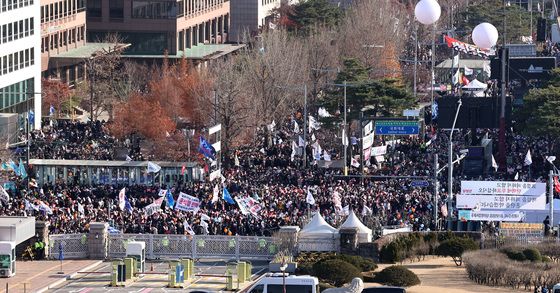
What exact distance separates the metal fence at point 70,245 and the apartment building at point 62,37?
65720mm

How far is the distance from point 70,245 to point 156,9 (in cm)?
8024

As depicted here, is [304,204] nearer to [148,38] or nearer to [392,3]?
[148,38]

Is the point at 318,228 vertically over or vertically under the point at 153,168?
under

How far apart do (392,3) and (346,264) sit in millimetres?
121132

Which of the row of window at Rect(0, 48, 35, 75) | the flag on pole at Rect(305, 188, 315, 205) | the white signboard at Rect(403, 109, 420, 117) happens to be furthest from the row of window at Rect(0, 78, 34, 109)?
the flag on pole at Rect(305, 188, 315, 205)

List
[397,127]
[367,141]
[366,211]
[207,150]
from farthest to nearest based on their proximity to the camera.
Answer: [397,127] < [367,141] < [207,150] < [366,211]

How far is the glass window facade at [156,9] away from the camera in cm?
15875

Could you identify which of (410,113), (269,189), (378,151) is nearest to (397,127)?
(410,113)

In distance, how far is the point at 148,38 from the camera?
15812 cm

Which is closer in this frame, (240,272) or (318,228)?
(240,272)

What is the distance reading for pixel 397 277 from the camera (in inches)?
2813

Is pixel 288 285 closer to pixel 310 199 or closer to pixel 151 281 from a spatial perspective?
pixel 151 281

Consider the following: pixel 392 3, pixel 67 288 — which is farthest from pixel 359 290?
pixel 392 3

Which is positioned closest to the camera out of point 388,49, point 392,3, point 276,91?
point 276,91
